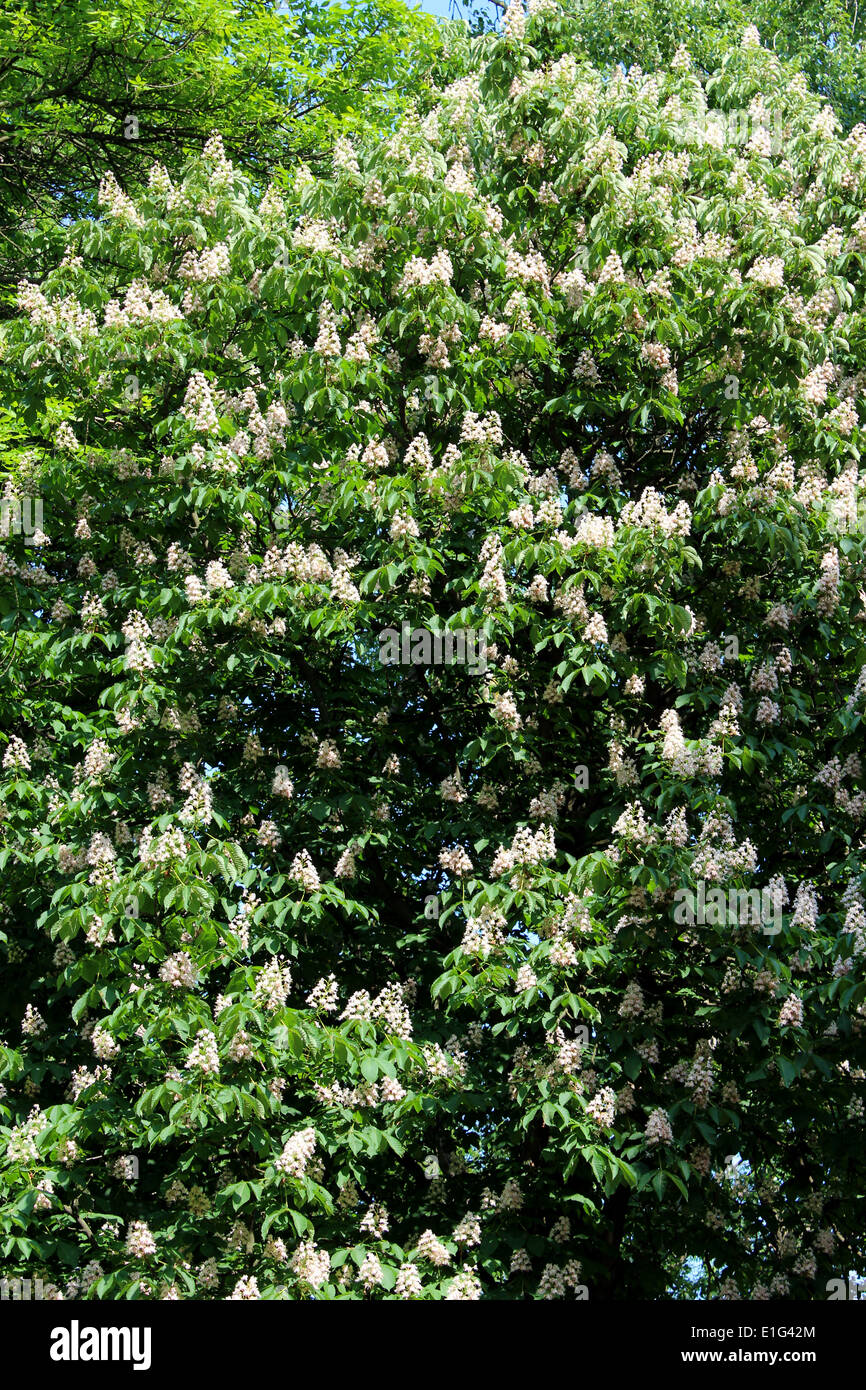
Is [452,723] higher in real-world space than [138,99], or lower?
lower

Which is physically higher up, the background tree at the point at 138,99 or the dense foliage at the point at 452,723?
the background tree at the point at 138,99

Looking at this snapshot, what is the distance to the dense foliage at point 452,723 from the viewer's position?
817 centimetres

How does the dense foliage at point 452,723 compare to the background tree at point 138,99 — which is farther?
the background tree at point 138,99

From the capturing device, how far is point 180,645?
31.1ft

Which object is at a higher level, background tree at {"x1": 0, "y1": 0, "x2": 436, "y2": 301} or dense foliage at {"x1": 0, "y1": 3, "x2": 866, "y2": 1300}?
background tree at {"x1": 0, "y1": 0, "x2": 436, "y2": 301}

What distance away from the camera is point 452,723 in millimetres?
10336

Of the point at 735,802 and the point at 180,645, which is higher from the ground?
the point at 180,645

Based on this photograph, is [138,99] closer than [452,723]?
No

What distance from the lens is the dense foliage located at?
8.17 m

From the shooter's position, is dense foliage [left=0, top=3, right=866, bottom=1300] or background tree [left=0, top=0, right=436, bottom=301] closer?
dense foliage [left=0, top=3, right=866, bottom=1300]

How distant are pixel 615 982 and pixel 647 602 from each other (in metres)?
2.20

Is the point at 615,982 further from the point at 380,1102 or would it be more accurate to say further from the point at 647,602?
the point at 647,602
